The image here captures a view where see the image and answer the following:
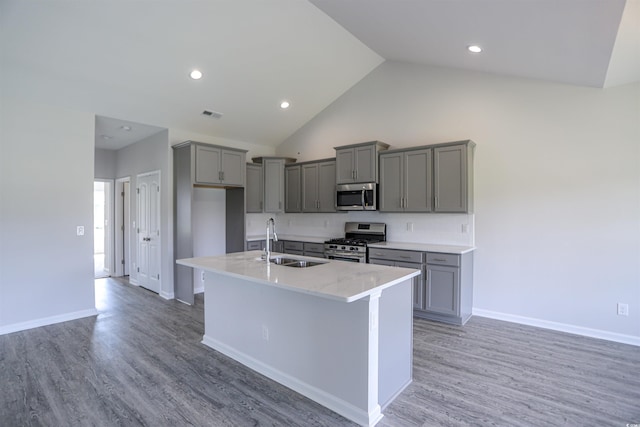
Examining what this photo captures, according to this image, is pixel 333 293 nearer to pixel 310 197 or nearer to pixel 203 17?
pixel 203 17

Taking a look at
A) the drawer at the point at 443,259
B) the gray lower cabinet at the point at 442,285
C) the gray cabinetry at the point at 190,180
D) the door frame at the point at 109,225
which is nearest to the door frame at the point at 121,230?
the door frame at the point at 109,225

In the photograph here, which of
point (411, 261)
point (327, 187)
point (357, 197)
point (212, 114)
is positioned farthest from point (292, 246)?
point (212, 114)

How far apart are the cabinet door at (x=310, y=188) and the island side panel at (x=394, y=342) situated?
3349 millimetres

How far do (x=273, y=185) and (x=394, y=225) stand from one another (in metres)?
2.42

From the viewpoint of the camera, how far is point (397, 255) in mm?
4473

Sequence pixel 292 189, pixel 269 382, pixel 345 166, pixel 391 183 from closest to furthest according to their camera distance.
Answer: pixel 269 382 → pixel 391 183 → pixel 345 166 → pixel 292 189

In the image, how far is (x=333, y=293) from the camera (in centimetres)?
200

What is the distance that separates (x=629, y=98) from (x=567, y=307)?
2336 millimetres

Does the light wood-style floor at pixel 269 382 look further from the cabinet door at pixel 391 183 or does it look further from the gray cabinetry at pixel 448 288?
the cabinet door at pixel 391 183

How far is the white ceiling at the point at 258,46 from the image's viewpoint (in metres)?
2.75

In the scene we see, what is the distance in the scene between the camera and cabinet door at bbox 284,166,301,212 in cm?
610

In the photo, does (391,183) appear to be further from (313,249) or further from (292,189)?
(292,189)

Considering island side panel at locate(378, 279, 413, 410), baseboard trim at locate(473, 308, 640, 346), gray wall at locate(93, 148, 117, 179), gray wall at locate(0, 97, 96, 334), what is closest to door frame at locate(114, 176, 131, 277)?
gray wall at locate(93, 148, 117, 179)

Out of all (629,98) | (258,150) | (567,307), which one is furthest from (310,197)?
(629,98)
